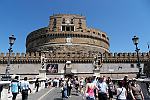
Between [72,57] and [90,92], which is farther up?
[72,57]

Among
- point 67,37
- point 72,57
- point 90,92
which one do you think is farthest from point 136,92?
point 67,37

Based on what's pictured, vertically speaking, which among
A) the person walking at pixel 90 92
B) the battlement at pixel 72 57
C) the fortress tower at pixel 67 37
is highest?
the fortress tower at pixel 67 37

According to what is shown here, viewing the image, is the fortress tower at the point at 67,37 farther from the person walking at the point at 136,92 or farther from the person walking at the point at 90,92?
the person walking at the point at 136,92

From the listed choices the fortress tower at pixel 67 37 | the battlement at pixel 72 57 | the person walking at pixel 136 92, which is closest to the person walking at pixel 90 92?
the person walking at pixel 136 92

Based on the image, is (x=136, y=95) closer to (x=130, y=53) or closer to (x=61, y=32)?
(x=130, y=53)

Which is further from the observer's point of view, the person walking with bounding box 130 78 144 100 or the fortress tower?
the fortress tower

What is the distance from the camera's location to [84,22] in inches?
2274

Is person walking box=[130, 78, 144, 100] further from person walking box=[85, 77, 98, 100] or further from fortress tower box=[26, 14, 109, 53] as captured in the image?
fortress tower box=[26, 14, 109, 53]

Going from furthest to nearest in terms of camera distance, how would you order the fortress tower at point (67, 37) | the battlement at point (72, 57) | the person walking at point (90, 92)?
the fortress tower at point (67, 37), the battlement at point (72, 57), the person walking at point (90, 92)

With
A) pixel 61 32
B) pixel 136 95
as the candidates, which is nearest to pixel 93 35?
pixel 61 32

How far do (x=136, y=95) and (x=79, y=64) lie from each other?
39.1 m

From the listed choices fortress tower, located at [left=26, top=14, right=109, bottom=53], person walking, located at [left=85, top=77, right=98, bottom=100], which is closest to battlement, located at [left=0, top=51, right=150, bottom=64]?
fortress tower, located at [left=26, top=14, right=109, bottom=53]

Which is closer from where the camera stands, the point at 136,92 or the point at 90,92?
the point at 136,92

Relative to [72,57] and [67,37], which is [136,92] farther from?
[67,37]
